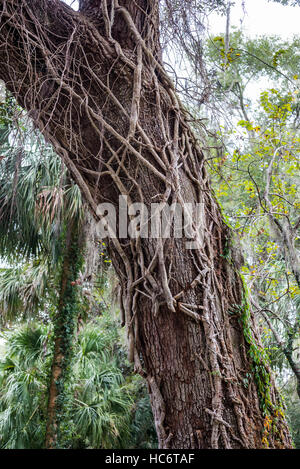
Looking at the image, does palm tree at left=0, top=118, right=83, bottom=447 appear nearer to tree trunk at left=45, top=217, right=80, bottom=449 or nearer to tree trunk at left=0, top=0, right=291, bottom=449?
tree trunk at left=45, top=217, right=80, bottom=449

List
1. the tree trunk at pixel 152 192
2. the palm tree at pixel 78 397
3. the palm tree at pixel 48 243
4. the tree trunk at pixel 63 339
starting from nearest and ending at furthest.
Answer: the tree trunk at pixel 152 192
the tree trunk at pixel 63 339
the palm tree at pixel 48 243
the palm tree at pixel 78 397

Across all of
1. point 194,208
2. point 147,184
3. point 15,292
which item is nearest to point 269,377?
point 194,208

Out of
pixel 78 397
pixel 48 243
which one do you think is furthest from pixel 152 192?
pixel 78 397

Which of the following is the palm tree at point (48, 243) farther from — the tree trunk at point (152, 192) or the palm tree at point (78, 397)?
the tree trunk at point (152, 192)

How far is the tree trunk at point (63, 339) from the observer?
3.72 meters

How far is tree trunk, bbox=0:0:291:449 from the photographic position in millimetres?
1304

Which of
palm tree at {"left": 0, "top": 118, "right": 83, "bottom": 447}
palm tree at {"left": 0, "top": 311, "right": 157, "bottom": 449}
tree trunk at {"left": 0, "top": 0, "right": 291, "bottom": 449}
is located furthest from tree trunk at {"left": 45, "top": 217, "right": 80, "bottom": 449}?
tree trunk at {"left": 0, "top": 0, "right": 291, "bottom": 449}

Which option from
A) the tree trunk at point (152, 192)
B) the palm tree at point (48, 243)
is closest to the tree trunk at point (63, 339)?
the palm tree at point (48, 243)

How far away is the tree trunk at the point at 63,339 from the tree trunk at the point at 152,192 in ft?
9.01

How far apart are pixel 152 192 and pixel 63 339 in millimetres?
3024

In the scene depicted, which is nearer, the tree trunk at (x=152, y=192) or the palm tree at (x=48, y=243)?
the tree trunk at (x=152, y=192)

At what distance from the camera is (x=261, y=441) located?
1304mm

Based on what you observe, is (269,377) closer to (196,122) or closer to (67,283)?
(196,122)
